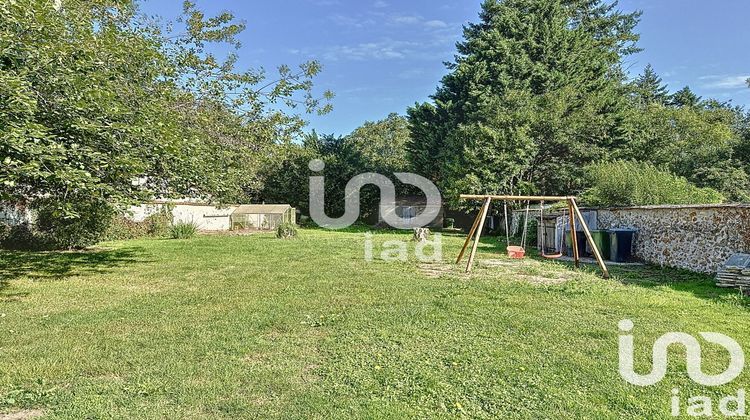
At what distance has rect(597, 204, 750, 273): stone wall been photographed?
7649 millimetres

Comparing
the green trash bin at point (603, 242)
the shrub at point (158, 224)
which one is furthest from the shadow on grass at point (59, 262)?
the green trash bin at point (603, 242)

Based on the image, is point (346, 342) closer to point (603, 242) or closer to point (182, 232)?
point (603, 242)

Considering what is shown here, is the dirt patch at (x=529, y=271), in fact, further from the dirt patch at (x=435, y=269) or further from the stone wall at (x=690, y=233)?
the stone wall at (x=690, y=233)

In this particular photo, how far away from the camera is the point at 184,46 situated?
9.82 m

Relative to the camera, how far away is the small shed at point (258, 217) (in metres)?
22.3

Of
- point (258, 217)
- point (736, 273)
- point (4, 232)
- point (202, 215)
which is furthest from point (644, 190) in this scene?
point (202, 215)

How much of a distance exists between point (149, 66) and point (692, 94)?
42656 millimetres

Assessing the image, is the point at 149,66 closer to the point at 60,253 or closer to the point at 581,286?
the point at 60,253

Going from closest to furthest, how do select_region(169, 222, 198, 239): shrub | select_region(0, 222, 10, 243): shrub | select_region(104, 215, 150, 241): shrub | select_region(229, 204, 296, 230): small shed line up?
1. select_region(0, 222, 10, 243): shrub
2. select_region(104, 215, 150, 241): shrub
3. select_region(169, 222, 198, 239): shrub
4. select_region(229, 204, 296, 230): small shed

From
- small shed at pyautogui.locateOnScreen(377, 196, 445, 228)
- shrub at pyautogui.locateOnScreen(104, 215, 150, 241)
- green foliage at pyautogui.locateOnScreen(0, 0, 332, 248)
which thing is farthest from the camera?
small shed at pyautogui.locateOnScreen(377, 196, 445, 228)

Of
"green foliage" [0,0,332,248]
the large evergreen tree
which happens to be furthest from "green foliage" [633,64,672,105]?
"green foliage" [0,0,332,248]

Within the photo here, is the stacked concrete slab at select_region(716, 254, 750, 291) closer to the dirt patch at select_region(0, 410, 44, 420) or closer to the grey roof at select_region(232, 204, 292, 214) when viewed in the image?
the dirt patch at select_region(0, 410, 44, 420)


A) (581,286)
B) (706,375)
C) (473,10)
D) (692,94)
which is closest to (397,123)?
(473,10)

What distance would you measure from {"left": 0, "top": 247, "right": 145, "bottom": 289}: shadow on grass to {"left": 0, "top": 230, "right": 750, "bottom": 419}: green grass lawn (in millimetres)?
255
